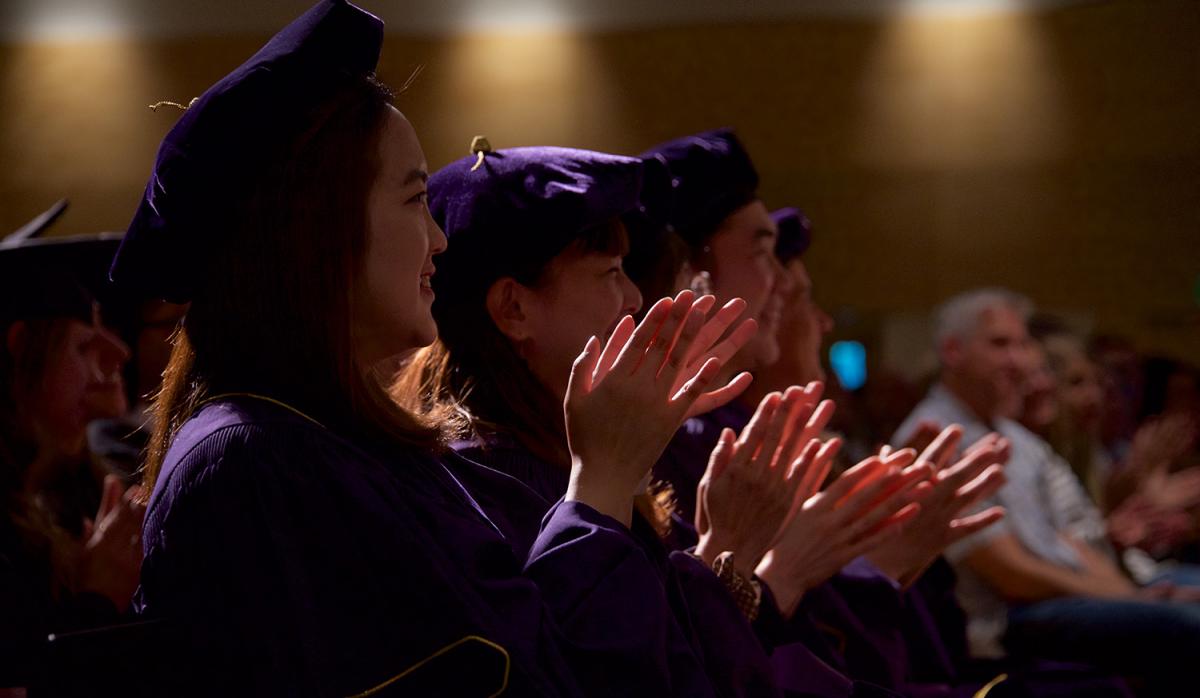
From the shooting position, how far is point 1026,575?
375 centimetres

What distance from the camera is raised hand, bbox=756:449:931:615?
81.5 inches

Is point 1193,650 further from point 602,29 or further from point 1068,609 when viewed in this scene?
point 602,29

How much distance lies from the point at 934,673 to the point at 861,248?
12.9 ft

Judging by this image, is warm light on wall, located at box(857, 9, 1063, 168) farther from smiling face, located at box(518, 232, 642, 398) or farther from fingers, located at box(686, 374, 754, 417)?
fingers, located at box(686, 374, 754, 417)

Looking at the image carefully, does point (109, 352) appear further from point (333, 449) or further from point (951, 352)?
point (951, 352)

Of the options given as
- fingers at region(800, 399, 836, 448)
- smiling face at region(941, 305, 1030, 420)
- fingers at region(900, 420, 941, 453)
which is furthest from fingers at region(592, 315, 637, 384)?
smiling face at region(941, 305, 1030, 420)

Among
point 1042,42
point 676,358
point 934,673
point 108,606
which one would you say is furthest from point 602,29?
point 676,358

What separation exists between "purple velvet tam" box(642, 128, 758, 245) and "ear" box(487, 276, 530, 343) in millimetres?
721

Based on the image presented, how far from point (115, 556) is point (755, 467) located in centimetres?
106

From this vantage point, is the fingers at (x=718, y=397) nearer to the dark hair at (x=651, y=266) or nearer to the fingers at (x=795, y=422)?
the fingers at (x=795, y=422)

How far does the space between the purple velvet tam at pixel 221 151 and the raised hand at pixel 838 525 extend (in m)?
1.08

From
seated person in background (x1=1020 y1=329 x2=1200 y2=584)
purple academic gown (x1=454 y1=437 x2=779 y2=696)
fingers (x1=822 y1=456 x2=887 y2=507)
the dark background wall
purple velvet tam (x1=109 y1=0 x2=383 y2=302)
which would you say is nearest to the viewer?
purple velvet tam (x1=109 y1=0 x2=383 y2=302)

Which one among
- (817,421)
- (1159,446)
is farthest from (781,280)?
(1159,446)

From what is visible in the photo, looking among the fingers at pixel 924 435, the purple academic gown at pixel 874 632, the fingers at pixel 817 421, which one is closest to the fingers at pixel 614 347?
the fingers at pixel 817 421
